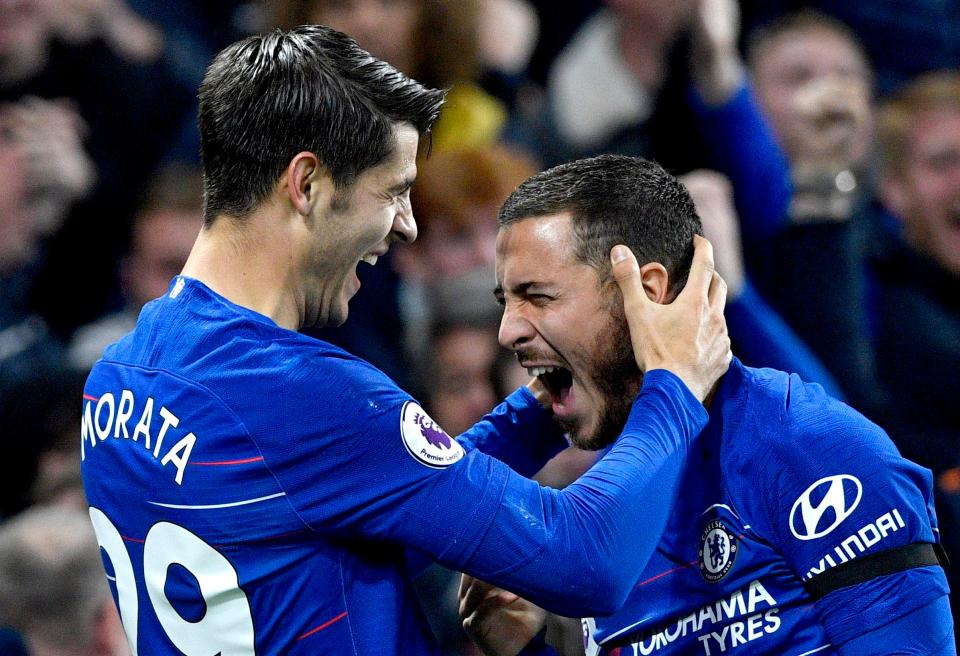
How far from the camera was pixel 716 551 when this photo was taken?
2094 mm

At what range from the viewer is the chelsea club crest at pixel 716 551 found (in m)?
2.08

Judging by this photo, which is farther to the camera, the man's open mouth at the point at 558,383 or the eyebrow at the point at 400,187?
the man's open mouth at the point at 558,383

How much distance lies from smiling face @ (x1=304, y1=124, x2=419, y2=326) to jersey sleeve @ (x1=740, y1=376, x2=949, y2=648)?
0.73 metres

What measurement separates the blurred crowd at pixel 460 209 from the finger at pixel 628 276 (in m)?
1.70

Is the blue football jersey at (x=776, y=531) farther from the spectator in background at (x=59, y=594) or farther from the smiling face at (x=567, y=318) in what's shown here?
the spectator in background at (x=59, y=594)

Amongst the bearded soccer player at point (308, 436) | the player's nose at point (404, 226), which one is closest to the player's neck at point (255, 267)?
the bearded soccer player at point (308, 436)

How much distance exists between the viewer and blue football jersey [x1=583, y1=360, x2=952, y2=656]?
196cm

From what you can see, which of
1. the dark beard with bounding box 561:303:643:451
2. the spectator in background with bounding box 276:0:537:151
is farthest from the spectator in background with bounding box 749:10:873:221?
the dark beard with bounding box 561:303:643:451

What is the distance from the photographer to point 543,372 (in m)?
2.42

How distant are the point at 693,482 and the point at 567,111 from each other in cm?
271

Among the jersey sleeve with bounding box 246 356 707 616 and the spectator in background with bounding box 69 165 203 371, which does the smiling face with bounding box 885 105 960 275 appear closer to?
the spectator in background with bounding box 69 165 203 371

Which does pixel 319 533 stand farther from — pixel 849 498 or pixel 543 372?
pixel 849 498

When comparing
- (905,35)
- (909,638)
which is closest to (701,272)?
(909,638)

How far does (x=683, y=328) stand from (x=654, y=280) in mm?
173
